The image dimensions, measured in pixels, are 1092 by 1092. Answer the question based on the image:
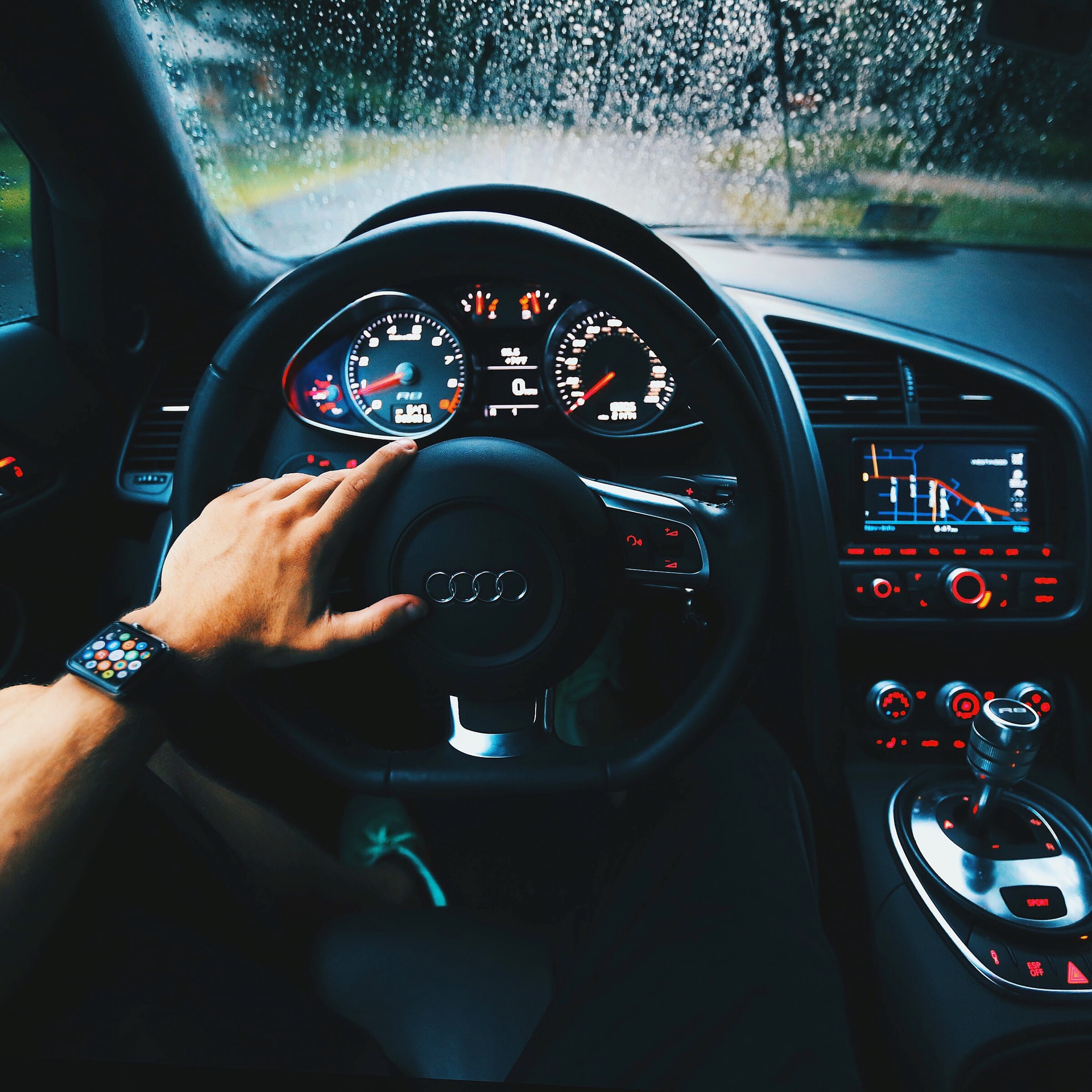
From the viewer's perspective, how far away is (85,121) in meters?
1.42

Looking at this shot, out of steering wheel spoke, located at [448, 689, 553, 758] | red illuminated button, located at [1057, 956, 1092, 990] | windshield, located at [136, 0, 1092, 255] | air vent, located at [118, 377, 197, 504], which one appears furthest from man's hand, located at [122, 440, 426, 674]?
red illuminated button, located at [1057, 956, 1092, 990]

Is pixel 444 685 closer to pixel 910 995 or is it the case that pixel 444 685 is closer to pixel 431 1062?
pixel 431 1062

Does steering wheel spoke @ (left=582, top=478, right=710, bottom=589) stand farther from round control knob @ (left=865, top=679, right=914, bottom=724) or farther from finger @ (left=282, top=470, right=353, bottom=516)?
round control knob @ (left=865, top=679, right=914, bottom=724)

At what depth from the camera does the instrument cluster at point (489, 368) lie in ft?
4.12

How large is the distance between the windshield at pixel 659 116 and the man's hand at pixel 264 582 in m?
1.01

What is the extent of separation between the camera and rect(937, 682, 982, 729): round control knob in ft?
4.79

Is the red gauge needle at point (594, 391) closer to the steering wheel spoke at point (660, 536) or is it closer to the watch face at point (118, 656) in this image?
the steering wheel spoke at point (660, 536)

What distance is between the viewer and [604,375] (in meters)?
1.30

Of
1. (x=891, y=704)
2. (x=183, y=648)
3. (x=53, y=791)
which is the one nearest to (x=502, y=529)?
(x=183, y=648)

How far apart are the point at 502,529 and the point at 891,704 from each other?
2.99 ft

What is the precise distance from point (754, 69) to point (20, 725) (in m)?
1.80

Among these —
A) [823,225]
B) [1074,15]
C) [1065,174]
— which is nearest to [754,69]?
[823,225]

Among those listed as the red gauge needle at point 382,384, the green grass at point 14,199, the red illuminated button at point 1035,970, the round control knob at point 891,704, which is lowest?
the red illuminated button at point 1035,970

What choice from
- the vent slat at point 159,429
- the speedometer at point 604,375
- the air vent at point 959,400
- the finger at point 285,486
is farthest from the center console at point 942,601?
the vent slat at point 159,429
